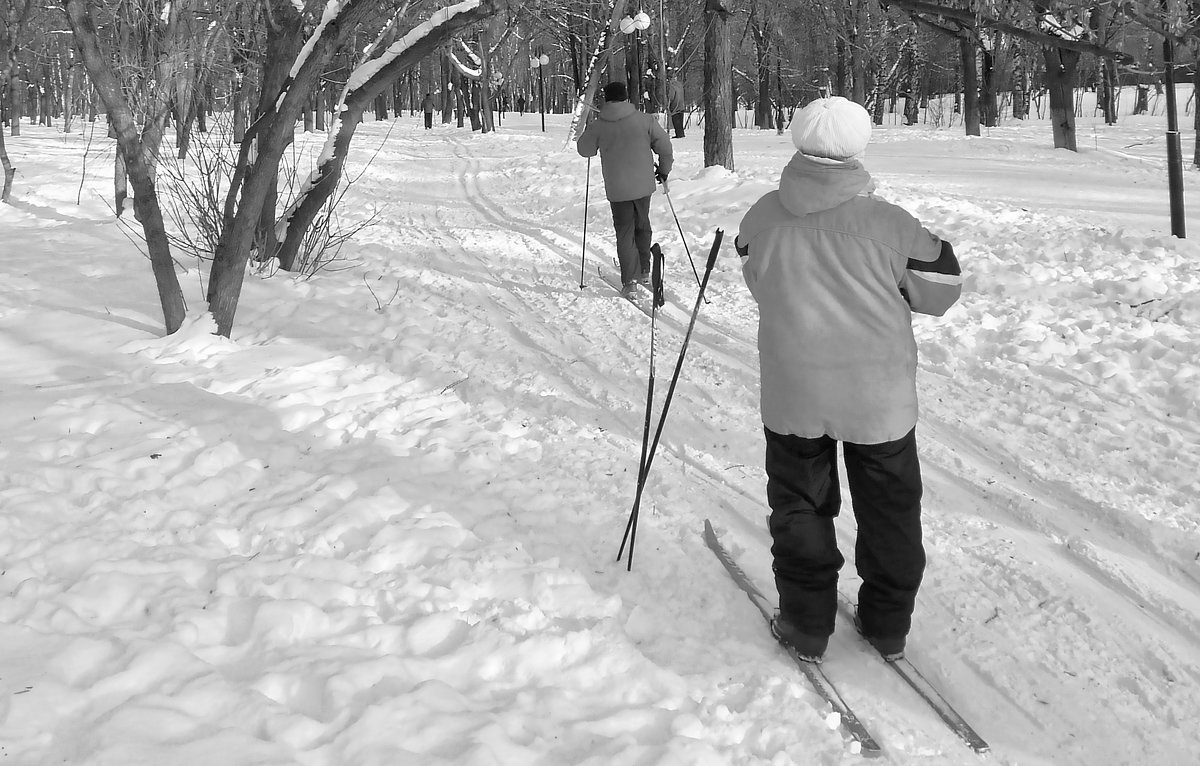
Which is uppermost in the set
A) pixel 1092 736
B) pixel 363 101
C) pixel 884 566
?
pixel 363 101

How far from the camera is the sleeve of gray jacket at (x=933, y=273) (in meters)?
2.52

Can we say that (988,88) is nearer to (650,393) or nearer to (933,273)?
(650,393)

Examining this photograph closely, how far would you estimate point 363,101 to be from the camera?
6941 millimetres

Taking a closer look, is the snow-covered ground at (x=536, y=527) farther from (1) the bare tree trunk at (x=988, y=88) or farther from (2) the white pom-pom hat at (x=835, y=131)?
(1) the bare tree trunk at (x=988, y=88)

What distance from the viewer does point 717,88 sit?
40.5 ft

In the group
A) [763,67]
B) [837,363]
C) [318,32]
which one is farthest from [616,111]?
[763,67]

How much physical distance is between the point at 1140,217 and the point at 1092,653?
7.25 metres

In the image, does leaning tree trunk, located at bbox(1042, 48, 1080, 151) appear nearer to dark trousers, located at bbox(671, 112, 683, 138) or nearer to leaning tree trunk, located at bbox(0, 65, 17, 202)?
dark trousers, located at bbox(671, 112, 683, 138)

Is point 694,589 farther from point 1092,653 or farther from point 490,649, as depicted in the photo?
point 1092,653

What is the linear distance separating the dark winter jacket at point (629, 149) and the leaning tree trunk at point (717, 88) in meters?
5.05

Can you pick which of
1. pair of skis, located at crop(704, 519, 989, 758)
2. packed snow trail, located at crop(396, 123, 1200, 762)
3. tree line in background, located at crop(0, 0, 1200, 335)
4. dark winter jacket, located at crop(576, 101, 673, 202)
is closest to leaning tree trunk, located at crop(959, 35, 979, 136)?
tree line in background, located at crop(0, 0, 1200, 335)

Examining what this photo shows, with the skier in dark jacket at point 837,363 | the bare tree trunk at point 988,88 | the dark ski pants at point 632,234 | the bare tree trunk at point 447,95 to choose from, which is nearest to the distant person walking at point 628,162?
the dark ski pants at point 632,234

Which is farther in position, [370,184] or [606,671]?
[370,184]

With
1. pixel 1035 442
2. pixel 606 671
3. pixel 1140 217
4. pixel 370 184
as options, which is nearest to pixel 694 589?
pixel 606 671
